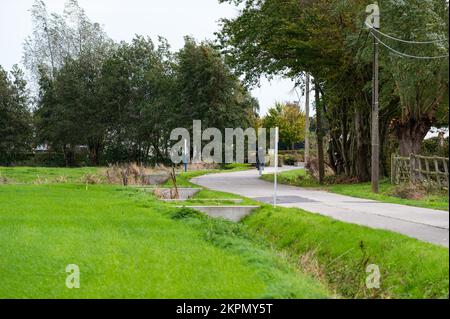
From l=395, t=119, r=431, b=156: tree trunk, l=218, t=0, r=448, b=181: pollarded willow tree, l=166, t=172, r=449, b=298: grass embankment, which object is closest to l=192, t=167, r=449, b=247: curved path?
l=166, t=172, r=449, b=298: grass embankment

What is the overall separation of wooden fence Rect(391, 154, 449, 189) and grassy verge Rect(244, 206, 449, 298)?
32.6 feet

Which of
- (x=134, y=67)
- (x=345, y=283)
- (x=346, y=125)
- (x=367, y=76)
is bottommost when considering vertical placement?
(x=345, y=283)

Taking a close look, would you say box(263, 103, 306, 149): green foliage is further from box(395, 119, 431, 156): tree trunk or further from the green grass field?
the green grass field

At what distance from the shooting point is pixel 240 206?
57.6 ft

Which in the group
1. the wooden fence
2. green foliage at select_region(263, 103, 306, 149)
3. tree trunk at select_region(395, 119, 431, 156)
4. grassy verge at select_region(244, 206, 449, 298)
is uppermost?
green foliage at select_region(263, 103, 306, 149)

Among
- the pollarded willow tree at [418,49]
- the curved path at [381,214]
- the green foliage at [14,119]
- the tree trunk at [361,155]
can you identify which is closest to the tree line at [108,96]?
the green foliage at [14,119]

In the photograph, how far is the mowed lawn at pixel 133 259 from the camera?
779 centimetres

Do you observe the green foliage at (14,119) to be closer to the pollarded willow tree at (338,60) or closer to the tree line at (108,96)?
the tree line at (108,96)

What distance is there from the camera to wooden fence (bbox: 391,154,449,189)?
75.4 feet

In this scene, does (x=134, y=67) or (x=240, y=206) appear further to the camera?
(x=134, y=67)

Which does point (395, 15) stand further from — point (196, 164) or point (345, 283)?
point (196, 164)
